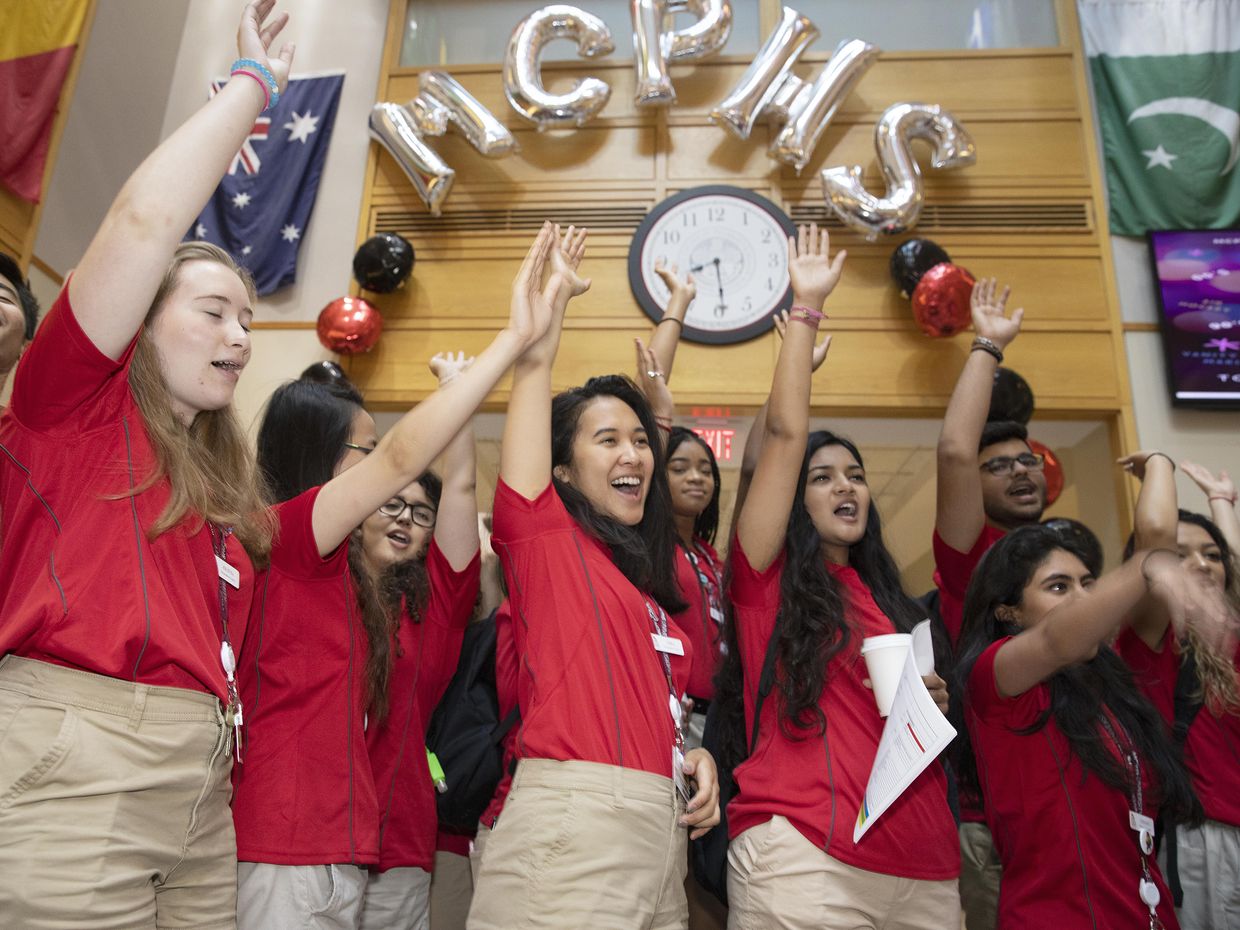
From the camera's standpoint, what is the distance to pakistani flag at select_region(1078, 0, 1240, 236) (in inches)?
183

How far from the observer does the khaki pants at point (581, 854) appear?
1.41 m

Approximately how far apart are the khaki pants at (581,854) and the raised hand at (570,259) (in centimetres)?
89

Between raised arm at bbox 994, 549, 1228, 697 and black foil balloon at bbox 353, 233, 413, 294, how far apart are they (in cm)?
342

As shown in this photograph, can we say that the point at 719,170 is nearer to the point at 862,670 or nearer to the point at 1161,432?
the point at 1161,432

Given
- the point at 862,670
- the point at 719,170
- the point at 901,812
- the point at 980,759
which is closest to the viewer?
the point at 901,812

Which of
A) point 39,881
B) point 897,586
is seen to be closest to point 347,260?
point 897,586

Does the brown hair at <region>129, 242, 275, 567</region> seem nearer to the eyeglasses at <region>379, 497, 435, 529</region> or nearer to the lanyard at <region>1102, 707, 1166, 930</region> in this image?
the eyeglasses at <region>379, 497, 435, 529</region>

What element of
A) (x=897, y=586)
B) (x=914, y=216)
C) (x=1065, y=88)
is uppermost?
(x=1065, y=88)

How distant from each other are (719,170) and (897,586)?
124 inches

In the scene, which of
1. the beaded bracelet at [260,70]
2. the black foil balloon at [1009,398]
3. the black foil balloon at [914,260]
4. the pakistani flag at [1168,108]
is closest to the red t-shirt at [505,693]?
the beaded bracelet at [260,70]

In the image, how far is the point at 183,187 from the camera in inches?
50.4

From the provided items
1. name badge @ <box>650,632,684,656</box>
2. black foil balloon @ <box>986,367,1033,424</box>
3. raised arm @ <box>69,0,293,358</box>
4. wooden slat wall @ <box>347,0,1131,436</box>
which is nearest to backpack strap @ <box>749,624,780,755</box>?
name badge @ <box>650,632,684,656</box>

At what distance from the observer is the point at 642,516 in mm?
2014

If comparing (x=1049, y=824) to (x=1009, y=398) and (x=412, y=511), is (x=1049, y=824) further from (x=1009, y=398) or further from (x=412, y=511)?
(x=1009, y=398)
